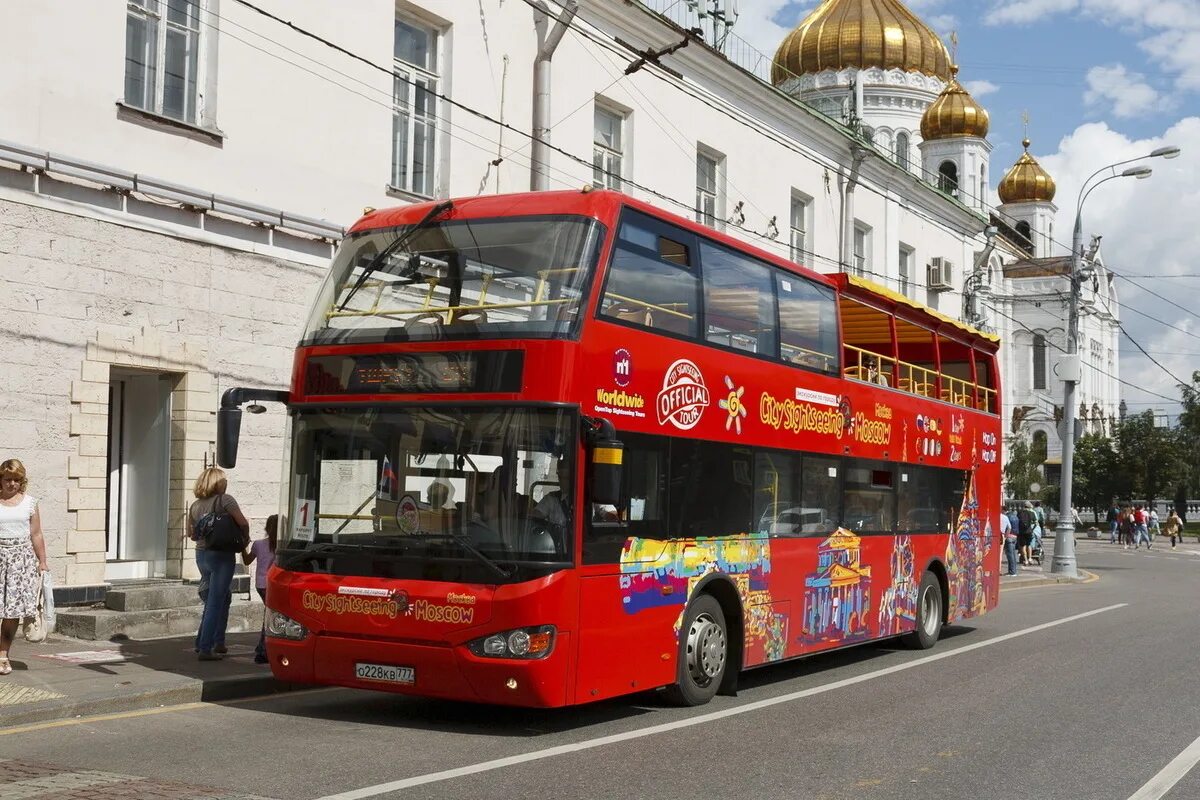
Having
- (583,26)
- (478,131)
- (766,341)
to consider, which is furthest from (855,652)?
(583,26)

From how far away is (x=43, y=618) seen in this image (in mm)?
12219

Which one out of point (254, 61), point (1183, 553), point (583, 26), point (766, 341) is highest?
point (583, 26)

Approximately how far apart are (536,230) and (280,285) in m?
7.44

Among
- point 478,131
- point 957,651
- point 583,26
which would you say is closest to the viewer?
point 957,651

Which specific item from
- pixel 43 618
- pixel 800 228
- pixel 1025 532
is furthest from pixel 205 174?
pixel 1025 532

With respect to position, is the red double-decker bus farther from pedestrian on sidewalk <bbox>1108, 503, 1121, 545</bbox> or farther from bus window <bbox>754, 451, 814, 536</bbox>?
pedestrian on sidewalk <bbox>1108, 503, 1121, 545</bbox>

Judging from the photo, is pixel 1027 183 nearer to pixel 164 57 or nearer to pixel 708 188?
pixel 708 188

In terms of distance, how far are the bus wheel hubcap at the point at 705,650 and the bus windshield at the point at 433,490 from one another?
6.39ft

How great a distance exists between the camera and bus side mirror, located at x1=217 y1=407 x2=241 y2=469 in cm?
926

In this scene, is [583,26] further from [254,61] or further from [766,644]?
[766,644]

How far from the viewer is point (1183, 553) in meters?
51.2

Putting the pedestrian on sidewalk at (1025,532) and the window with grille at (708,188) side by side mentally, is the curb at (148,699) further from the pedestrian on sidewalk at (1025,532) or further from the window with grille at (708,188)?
the pedestrian on sidewalk at (1025,532)

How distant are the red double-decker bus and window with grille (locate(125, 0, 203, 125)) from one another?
18.5ft

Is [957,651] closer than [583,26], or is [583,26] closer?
[957,651]
